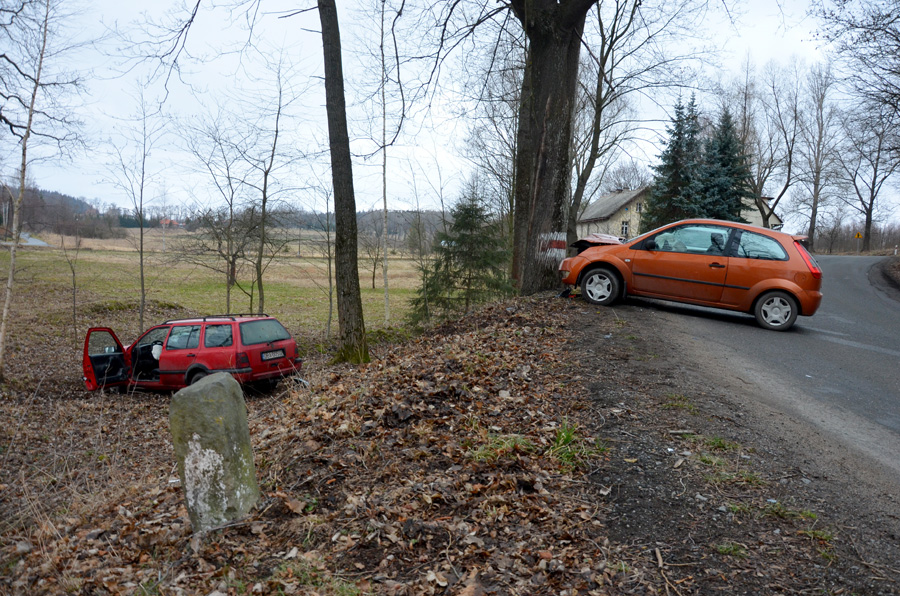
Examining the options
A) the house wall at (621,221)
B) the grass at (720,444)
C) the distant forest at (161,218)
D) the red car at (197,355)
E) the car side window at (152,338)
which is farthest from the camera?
the house wall at (621,221)

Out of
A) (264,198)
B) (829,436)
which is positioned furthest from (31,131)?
A: (829,436)

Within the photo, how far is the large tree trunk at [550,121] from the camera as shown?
10.8 metres

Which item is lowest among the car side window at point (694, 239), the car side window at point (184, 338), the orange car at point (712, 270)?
the car side window at point (184, 338)

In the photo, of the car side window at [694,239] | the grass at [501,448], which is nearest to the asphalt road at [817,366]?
the car side window at [694,239]

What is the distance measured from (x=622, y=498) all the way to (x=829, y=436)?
8.40 feet

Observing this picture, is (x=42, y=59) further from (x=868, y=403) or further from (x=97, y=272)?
(x=97, y=272)

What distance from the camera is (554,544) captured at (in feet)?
12.1

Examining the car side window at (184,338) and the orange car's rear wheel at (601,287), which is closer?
the orange car's rear wheel at (601,287)

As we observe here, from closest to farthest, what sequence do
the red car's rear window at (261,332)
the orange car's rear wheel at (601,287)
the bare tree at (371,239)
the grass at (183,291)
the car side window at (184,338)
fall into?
the orange car's rear wheel at (601,287) → the red car's rear window at (261,332) → the car side window at (184,338) → the grass at (183,291) → the bare tree at (371,239)

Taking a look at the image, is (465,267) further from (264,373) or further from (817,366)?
(817,366)

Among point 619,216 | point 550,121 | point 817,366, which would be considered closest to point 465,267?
point 550,121

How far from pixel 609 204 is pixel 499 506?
62.4m

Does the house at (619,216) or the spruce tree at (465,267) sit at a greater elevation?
the house at (619,216)

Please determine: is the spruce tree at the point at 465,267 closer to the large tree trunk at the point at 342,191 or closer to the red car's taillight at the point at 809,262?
the large tree trunk at the point at 342,191
